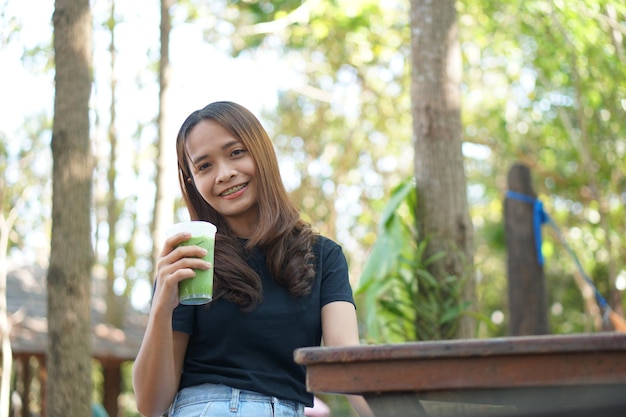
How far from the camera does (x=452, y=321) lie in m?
5.09

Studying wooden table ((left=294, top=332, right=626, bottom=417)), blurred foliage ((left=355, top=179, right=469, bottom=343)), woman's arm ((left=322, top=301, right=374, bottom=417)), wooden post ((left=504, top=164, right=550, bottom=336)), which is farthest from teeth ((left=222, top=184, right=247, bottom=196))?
wooden post ((left=504, top=164, right=550, bottom=336))

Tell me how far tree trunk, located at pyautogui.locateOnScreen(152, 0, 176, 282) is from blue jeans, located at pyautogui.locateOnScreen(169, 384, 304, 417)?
8.71 metres

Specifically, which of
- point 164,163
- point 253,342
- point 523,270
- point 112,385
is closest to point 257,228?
point 253,342

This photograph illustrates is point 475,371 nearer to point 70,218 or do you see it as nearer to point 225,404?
point 225,404

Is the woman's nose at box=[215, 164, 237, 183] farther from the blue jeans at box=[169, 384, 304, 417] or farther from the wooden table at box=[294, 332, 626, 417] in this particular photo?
the wooden table at box=[294, 332, 626, 417]

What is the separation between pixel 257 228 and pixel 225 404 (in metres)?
0.49

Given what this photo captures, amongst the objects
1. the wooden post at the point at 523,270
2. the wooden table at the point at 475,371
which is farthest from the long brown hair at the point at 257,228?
the wooden post at the point at 523,270

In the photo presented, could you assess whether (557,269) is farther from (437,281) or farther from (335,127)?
(437,281)

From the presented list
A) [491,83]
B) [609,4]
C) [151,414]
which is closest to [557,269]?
[491,83]

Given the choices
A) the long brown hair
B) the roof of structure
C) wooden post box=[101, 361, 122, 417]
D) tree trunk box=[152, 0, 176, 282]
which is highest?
tree trunk box=[152, 0, 176, 282]

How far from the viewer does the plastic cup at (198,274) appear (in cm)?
200

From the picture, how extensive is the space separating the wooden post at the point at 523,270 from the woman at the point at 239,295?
4.13 metres

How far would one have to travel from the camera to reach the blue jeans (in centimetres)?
211

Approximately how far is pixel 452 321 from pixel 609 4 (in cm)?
583
